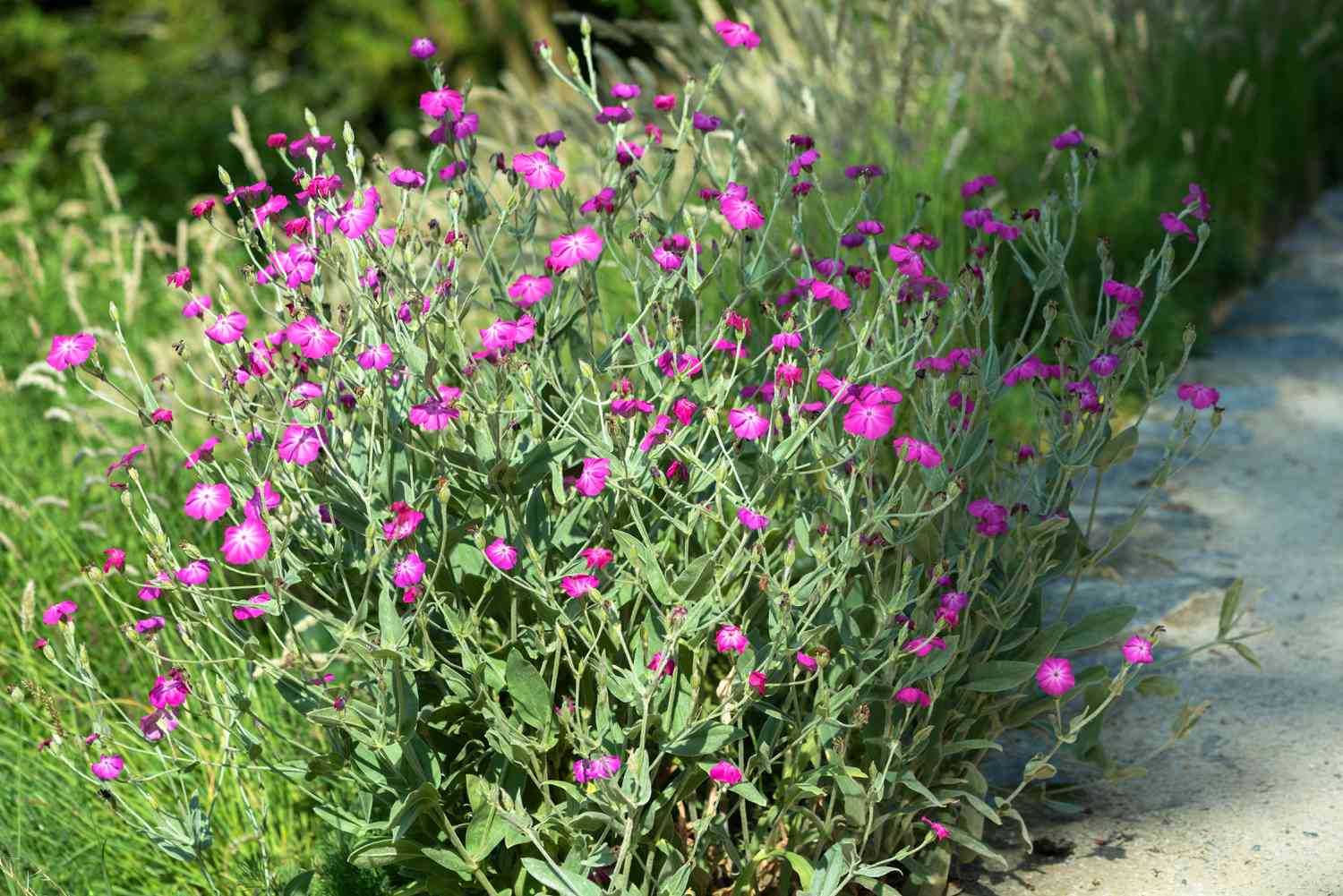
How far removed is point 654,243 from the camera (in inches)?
92.4

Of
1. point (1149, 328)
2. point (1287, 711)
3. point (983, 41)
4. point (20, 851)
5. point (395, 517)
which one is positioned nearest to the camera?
point (395, 517)

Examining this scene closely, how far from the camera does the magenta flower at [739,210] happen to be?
2.02 metres

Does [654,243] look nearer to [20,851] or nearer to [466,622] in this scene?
[466,622]

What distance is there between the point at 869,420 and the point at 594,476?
372mm

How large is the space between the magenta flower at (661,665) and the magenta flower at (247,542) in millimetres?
514

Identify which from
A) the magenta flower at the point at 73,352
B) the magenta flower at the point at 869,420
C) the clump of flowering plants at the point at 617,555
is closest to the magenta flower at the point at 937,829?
the clump of flowering plants at the point at 617,555

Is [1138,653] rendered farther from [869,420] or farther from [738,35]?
[738,35]

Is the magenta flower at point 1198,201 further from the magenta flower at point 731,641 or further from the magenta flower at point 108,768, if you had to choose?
the magenta flower at point 108,768

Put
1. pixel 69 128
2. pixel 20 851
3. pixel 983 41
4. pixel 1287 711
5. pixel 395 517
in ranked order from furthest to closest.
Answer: pixel 69 128
pixel 983 41
pixel 1287 711
pixel 20 851
pixel 395 517

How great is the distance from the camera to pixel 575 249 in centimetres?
196

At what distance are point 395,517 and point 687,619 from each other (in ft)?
1.30

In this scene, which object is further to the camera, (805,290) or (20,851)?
(20,851)

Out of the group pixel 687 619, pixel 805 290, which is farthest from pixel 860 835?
pixel 805 290

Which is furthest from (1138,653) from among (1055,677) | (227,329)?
(227,329)
